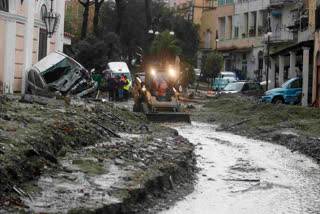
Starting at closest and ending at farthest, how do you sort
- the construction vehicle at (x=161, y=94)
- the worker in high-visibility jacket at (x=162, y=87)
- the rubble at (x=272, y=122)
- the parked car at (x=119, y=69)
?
the rubble at (x=272, y=122) → the construction vehicle at (x=161, y=94) → the worker in high-visibility jacket at (x=162, y=87) → the parked car at (x=119, y=69)

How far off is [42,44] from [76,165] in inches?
670

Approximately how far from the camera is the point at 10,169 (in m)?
7.21

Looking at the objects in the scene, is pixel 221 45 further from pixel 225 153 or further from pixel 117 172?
pixel 117 172

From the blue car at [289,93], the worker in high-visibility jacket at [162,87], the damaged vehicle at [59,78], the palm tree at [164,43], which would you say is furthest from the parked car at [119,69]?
the worker in high-visibility jacket at [162,87]

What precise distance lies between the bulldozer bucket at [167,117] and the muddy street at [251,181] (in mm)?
5389

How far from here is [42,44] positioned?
81.5ft

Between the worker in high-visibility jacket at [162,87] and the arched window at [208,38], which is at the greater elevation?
the arched window at [208,38]

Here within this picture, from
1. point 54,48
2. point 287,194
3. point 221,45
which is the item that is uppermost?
point 221,45

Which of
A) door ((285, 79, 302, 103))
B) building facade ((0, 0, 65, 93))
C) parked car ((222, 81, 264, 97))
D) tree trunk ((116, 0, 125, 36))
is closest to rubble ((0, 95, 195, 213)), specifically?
building facade ((0, 0, 65, 93))

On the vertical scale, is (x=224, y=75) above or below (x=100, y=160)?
above

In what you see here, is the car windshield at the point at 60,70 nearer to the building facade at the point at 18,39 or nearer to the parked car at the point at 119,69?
the building facade at the point at 18,39

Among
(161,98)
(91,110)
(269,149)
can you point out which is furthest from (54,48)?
(269,149)

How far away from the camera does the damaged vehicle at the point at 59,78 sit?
873 inches

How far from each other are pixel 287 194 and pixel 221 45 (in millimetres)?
59087
